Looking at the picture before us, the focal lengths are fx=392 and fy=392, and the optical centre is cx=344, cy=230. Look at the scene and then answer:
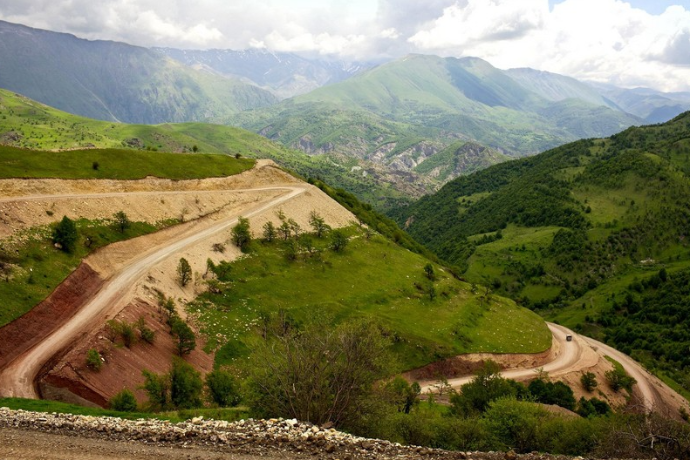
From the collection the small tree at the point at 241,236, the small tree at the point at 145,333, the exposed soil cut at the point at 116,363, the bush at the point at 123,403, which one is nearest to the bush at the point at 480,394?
the exposed soil cut at the point at 116,363

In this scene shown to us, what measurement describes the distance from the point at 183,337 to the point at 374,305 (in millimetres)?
40976

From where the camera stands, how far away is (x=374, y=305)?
273 ft

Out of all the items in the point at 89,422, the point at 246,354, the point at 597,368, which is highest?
the point at 89,422

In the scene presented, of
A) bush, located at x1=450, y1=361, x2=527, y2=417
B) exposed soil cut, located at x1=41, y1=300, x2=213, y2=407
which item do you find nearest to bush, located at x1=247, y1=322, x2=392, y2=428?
exposed soil cut, located at x1=41, y1=300, x2=213, y2=407

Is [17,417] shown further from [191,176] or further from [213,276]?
[191,176]

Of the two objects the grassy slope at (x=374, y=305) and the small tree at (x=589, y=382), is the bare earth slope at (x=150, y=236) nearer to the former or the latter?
the grassy slope at (x=374, y=305)

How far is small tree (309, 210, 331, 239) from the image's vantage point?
100500mm

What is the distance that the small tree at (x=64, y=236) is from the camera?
5812 centimetres

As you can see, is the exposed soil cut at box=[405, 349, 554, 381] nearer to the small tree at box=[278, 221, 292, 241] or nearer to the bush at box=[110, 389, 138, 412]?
the small tree at box=[278, 221, 292, 241]

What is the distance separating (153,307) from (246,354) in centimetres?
1512

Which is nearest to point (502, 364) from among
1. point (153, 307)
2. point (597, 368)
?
point (597, 368)

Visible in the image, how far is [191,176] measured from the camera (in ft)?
321

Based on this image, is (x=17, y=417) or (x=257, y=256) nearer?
(x=17, y=417)

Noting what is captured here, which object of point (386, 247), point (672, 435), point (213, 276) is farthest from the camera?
point (386, 247)
